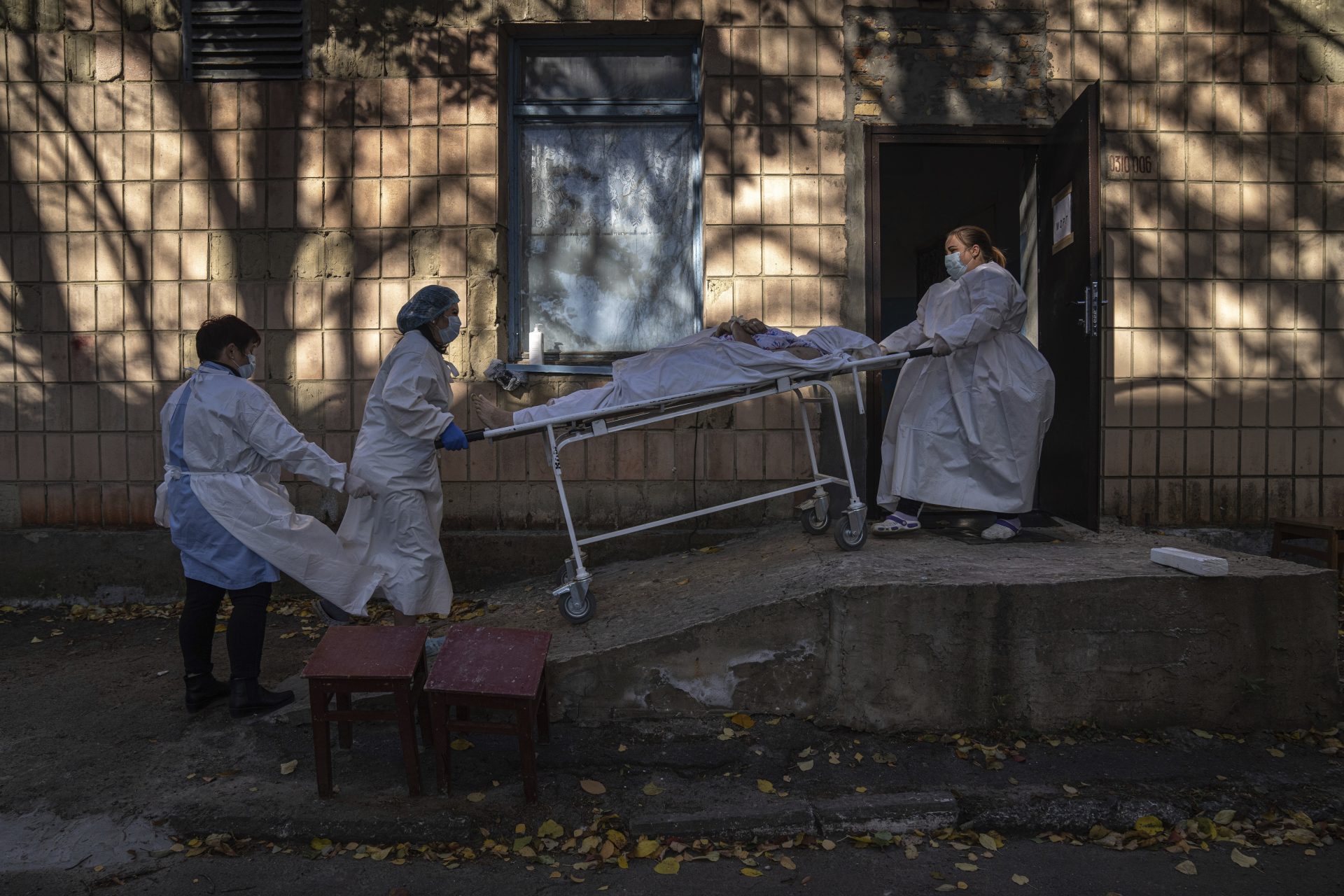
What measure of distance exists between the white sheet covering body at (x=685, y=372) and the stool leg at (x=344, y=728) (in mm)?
1140

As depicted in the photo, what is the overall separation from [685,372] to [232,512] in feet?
7.09

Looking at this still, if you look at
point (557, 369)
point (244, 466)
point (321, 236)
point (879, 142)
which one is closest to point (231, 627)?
point (244, 466)

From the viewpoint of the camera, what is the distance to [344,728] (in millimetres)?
4180

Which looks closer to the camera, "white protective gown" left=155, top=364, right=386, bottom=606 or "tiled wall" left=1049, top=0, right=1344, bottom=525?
"white protective gown" left=155, top=364, right=386, bottom=606

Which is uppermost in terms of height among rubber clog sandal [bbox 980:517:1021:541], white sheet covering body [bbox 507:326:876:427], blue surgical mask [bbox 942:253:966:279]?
blue surgical mask [bbox 942:253:966:279]

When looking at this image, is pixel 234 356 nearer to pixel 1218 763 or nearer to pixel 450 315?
pixel 450 315

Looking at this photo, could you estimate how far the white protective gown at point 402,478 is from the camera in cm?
468

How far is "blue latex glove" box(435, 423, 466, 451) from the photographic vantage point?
15.3 ft

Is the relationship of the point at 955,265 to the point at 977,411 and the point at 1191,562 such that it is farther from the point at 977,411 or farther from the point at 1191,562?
the point at 1191,562

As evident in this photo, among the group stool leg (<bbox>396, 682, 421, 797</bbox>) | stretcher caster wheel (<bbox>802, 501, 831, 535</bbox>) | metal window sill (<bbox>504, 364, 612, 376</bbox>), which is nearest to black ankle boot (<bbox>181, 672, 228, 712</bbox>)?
stool leg (<bbox>396, 682, 421, 797</bbox>)

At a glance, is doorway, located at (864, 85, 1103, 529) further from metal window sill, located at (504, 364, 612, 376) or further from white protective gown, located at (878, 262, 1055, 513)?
metal window sill, located at (504, 364, 612, 376)

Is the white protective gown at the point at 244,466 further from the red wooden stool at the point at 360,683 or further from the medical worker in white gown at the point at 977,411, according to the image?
the medical worker in white gown at the point at 977,411

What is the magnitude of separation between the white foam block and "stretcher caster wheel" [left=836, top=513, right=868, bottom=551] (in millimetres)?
1336

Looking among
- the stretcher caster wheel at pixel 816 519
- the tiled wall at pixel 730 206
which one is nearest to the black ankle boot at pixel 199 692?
the tiled wall at pixel 730 206
